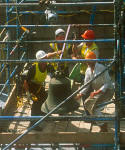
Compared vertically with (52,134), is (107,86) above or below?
Answer: above

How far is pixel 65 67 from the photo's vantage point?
31.6 ft

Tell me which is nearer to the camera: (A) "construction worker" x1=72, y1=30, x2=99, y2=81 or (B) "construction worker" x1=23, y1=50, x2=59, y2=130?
(B) "construction worker" x1=23, y1=50, x2=59, y2=130

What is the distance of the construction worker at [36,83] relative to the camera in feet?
28.2

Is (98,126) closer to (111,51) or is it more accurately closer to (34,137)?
(34,137)

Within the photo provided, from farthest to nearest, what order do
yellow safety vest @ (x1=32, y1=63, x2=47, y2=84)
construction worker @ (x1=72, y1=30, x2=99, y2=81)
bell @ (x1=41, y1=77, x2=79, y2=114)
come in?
construction worker @ (x1=72, y1=30, x2=99, y2=81) → yellow safety vest @ (x1=32, y1=63, x2=47, y2=84) → bell @ (x1=41, y1=77, x2=79, y2=114)

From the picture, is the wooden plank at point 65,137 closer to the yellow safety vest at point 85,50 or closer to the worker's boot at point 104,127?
the worker's boot at point 104,127

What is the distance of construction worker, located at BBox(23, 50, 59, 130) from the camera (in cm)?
859

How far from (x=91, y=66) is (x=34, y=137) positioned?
1.74 meters

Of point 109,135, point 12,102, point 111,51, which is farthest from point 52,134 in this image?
point 111,51

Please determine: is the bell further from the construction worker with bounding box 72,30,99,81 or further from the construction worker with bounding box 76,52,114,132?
the construction worker with bounding box 72,30,99,81

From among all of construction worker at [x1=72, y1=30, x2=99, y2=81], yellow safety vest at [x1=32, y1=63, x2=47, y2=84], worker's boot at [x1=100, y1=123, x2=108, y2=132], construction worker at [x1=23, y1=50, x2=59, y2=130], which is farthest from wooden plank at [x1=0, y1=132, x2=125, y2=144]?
construction worker at [x1=72, y1=30, x2=99, y2=81]

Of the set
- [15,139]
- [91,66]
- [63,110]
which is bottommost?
[15,139]

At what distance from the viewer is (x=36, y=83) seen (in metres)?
8.73

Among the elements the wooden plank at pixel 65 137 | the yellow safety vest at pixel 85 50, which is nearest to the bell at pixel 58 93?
the wooden plank at pixel 65 137
